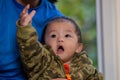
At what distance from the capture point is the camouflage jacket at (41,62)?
98 cm

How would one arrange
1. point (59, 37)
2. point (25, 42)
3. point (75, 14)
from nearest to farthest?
point (25, 42), point (59, 37), point (75, 14)

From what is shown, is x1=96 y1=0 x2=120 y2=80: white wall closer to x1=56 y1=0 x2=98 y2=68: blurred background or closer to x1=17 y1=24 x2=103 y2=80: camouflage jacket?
x1=56 y1=0 x2=98 y2=68: blurred background

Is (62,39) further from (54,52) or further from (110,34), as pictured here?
(110,34)

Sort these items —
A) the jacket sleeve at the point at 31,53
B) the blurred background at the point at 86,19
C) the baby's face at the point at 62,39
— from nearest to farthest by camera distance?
1. the jacket sleeve at the point at 31,53
2. the baby's face at the point at 62,39
3. the blurred background at the point at 86,19

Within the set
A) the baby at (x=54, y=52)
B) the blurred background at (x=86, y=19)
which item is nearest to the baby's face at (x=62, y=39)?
the baby at (x=54, y=52)

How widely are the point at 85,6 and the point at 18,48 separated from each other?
44 centimetres

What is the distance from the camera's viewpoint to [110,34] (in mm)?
1312

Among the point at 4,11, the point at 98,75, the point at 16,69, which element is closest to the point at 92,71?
the point at 98,75

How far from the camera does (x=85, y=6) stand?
1.31 meters

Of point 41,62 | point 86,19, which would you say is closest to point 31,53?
point 41,62

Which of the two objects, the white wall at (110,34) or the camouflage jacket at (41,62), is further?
the white wall at (110,34)

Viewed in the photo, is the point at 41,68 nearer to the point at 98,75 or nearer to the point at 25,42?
the point at 25,42

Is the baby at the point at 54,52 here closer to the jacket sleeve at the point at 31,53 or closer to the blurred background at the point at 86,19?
the jacket sleeve at the point at 31,53

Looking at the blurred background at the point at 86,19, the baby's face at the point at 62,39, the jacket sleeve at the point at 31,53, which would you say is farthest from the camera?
the blurred background at the point at 86,19
